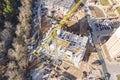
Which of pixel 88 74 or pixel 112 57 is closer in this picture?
pixel 88 74

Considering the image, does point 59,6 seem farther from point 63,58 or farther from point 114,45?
point 114,45

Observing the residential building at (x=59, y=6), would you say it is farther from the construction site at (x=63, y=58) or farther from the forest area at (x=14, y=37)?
Answer: the forest area at (x=14, y=37)

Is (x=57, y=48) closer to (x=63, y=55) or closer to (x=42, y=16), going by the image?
(x=63, y=55)

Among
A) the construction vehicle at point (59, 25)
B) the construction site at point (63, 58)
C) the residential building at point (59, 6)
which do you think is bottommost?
the construction site at point (63, 58)

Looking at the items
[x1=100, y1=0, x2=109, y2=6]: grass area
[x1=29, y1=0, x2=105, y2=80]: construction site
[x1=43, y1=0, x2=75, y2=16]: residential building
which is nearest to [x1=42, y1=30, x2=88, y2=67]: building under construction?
[x1=29, y1=0, x2=105, y2=80]: construction site

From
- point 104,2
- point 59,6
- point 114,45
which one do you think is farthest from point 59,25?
point 104,2

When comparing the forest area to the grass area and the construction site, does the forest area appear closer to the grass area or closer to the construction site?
the construction site

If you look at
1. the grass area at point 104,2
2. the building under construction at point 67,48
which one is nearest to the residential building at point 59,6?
the grass area at point 104,2

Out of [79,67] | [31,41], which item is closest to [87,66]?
[79,67]
